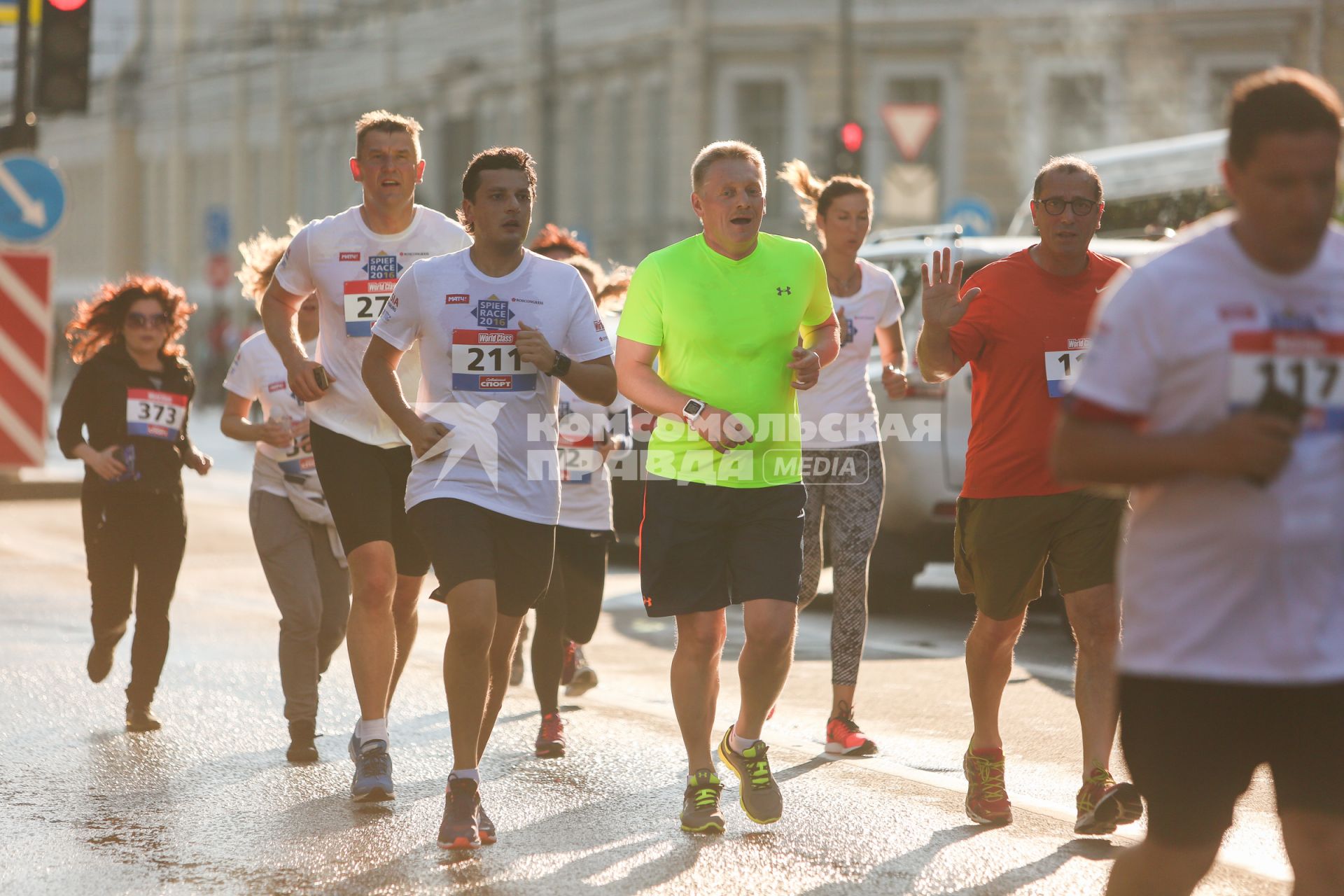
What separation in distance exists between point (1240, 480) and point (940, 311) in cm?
255

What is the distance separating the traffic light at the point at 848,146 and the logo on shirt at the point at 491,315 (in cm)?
1583

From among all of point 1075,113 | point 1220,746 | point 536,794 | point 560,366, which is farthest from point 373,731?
point 1075,113

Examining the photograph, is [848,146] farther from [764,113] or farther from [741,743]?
[764,113]

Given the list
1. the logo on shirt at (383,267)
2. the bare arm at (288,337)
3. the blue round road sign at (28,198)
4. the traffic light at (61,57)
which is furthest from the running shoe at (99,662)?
the blue round road sign at (28,198)

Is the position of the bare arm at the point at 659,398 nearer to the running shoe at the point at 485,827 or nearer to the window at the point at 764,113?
the running shoe at the point at 485,827

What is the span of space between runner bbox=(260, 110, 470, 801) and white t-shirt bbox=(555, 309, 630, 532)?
4.37 feet

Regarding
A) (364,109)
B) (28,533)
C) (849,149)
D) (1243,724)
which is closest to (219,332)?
(364,109)

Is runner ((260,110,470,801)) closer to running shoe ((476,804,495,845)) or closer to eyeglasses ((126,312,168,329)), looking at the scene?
running shoe ((476,804,495,845))

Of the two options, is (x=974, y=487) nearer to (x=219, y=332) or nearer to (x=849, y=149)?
(x=849, y=149)

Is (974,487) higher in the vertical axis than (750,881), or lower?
higher

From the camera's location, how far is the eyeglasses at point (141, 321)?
27.7 feet

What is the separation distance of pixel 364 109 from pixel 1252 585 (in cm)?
4572

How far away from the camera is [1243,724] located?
149 inches

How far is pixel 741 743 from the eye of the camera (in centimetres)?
639
